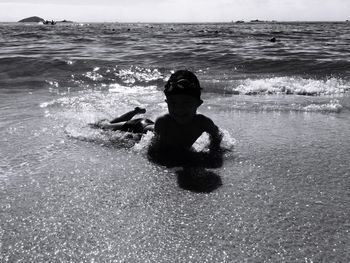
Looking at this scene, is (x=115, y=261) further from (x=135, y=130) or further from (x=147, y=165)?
(x=135, y=130)

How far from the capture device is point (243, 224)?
2256 millimetres

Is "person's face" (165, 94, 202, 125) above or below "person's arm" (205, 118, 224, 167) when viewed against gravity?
above

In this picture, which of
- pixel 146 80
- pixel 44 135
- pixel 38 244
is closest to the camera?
pixel 38 244

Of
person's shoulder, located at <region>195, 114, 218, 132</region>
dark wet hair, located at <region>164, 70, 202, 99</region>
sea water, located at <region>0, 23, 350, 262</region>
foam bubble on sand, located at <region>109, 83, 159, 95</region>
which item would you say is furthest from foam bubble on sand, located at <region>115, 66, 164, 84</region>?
dark wet hair, located at <region>164, 70, 202, 99</region>

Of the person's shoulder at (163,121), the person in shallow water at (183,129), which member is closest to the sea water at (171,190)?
the person in shallow water at (183,129)

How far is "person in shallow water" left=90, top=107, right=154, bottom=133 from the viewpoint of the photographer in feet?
14.0

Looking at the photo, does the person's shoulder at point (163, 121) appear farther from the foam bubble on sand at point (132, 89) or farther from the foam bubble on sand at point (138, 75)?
the foam bubble on sand at point (138, 75)

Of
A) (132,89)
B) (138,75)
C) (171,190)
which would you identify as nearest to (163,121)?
(171,190)

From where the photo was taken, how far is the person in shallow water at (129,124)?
4.27m

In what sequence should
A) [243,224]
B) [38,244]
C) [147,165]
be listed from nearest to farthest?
1. [38,244]
2. [243,224]
3. [147,165]

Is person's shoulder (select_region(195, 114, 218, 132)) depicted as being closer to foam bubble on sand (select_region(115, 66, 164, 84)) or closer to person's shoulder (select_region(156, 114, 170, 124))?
person's shoulder (select_region(156, 114, 170, 124))

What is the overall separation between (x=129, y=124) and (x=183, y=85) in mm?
1200

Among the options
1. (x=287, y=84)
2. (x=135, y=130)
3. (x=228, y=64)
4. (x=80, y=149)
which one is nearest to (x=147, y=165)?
(x=80, y=149)

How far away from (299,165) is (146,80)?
6.47 metres
